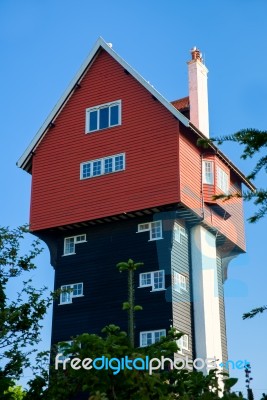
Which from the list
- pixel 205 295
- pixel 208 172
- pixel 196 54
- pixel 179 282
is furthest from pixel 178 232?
pixel 196 54

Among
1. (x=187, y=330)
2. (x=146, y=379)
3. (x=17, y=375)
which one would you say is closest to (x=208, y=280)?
(x=187, y=330)

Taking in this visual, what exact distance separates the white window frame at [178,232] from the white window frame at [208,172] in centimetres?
283

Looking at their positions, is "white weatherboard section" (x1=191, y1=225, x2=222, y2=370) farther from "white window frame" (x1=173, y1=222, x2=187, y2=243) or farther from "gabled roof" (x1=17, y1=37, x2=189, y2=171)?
"gabled roof" (x1=17, y1=37, x2=189, y2=171)

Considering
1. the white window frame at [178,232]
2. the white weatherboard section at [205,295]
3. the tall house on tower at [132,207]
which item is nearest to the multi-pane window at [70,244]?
the tall house on tower at [132,207]

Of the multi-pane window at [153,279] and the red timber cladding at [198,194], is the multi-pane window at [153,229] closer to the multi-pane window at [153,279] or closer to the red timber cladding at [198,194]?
the multi-pane window at [153,279]

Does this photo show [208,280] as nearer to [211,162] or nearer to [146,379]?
[211,162]

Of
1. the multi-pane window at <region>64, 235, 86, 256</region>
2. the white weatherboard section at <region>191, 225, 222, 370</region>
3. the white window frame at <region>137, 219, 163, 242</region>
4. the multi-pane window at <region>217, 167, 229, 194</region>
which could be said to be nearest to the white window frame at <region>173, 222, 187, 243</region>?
the white weatherboard section at <region>191, 225, 222, 370</region>

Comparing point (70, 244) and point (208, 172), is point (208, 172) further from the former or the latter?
point (70, 244)

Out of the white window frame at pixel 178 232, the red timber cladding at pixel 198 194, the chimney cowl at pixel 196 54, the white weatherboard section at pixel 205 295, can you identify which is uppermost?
the chimney cowl at pixel 196 54

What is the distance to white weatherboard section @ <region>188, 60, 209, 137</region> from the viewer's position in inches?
1548

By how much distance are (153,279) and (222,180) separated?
283 inches

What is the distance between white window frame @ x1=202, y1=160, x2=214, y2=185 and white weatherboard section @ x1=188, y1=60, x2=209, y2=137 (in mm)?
1923

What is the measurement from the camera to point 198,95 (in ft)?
132

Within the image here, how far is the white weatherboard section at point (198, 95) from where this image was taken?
3931 cm
